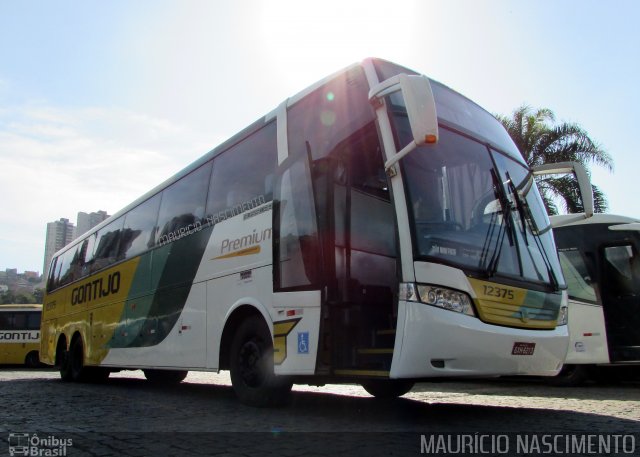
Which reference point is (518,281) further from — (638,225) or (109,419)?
(638,225)

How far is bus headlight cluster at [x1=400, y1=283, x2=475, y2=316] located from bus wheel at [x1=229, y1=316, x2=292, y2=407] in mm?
2039

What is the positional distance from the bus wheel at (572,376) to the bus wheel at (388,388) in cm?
473

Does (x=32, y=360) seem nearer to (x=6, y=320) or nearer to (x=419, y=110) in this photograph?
(x=6, y=320)

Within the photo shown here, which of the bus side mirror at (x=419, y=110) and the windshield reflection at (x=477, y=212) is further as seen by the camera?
the windshield reflection at (x=477, y=212)

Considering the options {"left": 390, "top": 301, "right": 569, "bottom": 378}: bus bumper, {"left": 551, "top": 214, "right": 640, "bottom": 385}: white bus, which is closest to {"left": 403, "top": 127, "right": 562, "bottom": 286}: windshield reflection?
{"left": 390, "top": 301, "right": 569, "bottom": 378}: bus bumper

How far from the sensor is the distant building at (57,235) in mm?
70525

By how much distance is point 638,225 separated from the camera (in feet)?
33.2

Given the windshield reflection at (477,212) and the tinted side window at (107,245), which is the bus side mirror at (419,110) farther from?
the tinted side window at (107,245)

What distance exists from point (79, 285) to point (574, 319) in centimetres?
1091

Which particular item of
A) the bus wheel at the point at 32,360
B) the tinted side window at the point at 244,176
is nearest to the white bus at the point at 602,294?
the tinted side window at the point at 244,176

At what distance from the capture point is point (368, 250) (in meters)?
6.53

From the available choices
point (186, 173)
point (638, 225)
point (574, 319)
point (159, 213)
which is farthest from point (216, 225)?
point (638, 225)

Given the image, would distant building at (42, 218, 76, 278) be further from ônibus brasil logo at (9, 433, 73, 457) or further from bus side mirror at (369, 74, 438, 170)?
bus side mirror at (369, 74, 438, 170)

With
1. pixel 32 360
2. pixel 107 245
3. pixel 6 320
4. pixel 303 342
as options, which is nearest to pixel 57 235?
pixel 6 320
